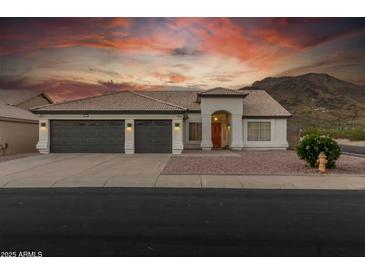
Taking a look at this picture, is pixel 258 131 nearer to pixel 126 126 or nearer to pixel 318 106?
pixel 126 126

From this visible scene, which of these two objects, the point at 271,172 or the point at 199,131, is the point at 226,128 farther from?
the point at 271,172

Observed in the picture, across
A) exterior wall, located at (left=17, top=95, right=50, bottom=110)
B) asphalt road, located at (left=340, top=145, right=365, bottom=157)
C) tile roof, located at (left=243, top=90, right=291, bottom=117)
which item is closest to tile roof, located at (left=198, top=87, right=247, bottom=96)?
tile roof, located at (left=243, top=90, right=291, bottom=117)

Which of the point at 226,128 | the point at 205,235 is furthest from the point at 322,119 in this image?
the point at 205,235

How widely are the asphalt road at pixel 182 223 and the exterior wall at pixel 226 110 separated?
15.2 meters

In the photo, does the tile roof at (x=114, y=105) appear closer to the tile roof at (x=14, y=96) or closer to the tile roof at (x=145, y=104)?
the tile roof at (x=145, y=104)

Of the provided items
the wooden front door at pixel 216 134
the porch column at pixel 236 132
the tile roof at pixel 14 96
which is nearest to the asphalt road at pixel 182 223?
the porch column at pixel 236 132

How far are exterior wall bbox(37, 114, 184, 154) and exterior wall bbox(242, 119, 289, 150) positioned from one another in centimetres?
700

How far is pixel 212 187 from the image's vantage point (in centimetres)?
841

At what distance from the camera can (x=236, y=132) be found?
910 inches

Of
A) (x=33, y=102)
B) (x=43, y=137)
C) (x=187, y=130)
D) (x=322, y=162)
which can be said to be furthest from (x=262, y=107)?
(x=33, y=102)

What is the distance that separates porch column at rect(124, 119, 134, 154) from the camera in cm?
1992

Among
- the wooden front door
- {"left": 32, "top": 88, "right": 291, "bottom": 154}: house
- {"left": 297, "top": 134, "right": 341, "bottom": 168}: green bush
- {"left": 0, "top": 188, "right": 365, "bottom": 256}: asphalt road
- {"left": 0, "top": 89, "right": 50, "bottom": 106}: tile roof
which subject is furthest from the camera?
the wooden front door

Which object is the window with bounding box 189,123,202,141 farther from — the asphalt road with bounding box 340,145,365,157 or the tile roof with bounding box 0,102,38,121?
the tile roof with bounding box 0,102,38,121

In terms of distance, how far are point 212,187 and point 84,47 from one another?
344 inches
